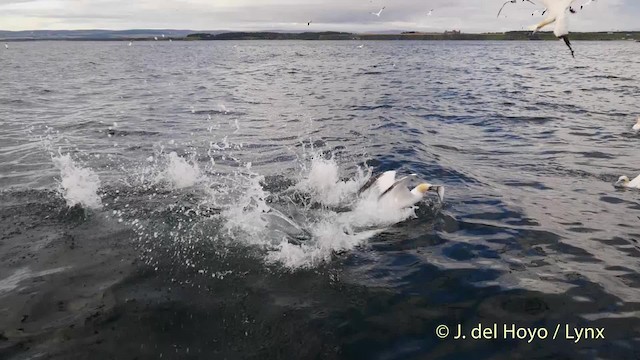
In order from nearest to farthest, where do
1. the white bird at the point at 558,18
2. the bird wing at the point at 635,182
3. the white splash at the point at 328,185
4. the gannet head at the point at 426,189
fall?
the white bird at the point at 558,18
the gannet head at the point at 426,189
the white splash at the point at 328,185
the bird wing at the point at 635,182

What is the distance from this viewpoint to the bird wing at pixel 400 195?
960 cm

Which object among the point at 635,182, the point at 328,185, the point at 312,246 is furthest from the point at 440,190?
the point at 635,182

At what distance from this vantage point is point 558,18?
23.9ft

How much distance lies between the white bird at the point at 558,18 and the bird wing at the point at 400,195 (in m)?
3.75

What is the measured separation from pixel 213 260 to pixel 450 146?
1038cm

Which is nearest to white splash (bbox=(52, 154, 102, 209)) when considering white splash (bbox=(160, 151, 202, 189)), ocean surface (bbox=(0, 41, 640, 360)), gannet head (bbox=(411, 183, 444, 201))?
ocean surface (bbox=(0, 41, 640, 360))

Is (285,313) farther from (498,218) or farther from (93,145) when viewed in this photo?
(93,145)

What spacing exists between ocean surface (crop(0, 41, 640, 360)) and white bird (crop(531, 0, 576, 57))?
3565 millimetres

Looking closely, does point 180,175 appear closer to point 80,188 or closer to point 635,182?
point 80,188

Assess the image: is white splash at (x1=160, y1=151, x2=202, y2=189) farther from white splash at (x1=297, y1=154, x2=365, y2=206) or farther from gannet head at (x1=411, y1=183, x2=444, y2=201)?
gannet head at (x1=411, y1=183, x2=444, y2=201)

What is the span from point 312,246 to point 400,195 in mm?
2493

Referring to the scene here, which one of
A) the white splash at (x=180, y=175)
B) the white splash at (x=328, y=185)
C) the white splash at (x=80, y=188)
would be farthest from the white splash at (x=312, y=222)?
the white splash at (x=80, y=188)

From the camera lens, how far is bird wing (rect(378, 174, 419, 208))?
9602 millimetres

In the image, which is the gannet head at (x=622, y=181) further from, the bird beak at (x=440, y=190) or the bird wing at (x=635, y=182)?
the bird beak at (x=440, y=190)
